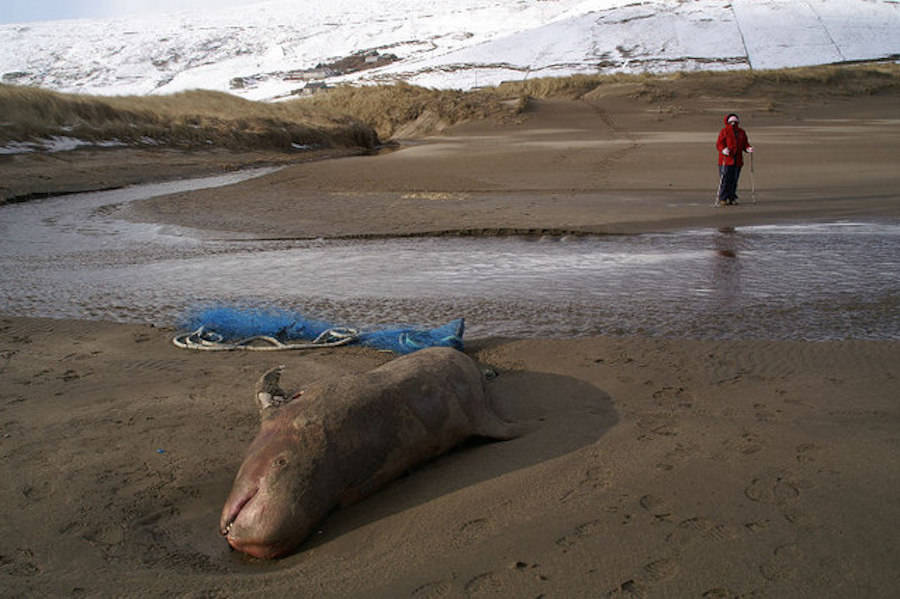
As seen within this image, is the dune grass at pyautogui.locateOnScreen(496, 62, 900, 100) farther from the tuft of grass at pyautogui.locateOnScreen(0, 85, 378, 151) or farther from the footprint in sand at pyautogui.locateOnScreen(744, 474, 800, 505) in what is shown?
the footprint in sand at pyautogui.locateOnScreen(744, 474, 800, 505)

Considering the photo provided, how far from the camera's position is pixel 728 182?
12.9 meters

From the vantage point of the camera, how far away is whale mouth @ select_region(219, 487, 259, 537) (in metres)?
3.20

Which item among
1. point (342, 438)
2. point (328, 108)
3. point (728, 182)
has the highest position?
point (328, 108)

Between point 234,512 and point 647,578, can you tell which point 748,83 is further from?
point 234,512

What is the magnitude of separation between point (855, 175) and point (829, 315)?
36.8 feet

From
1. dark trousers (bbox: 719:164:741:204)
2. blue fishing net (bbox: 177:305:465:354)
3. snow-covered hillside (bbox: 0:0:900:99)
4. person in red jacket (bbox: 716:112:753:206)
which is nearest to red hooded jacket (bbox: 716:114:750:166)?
person in red jacket (bbox: 716:112:753:206)

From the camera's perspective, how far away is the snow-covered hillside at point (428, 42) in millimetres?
50656

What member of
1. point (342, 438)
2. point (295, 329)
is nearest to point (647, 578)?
point (342, 438)

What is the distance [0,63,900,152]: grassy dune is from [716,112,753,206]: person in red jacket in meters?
17.0

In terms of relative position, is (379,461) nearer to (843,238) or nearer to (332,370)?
(332,370)

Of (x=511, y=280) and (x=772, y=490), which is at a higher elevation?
(x=772, y=490)

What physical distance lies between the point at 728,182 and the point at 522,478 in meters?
10.6

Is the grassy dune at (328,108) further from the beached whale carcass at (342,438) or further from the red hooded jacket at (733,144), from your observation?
the beached whale carcass at (342,438)

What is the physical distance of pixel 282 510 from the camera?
3131 mm
